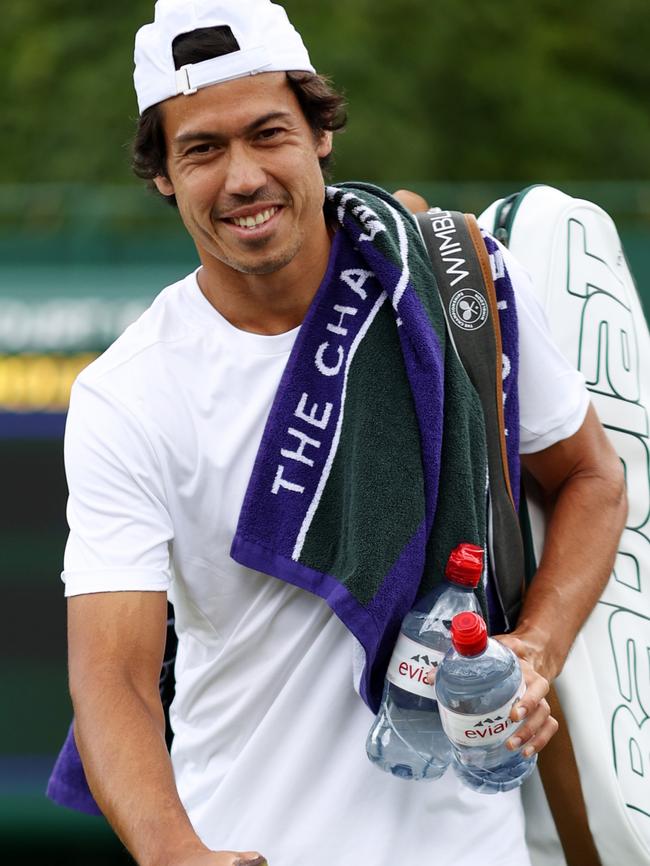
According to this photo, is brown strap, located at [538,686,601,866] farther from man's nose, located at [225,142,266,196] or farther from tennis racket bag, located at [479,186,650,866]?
man's nose, located at [225,142,266,196]

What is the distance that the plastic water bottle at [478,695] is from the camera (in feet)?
8.63

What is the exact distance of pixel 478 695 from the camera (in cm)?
271

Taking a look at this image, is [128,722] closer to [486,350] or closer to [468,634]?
[468,634]

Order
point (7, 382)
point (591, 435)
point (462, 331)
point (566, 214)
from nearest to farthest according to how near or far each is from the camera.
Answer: point (462, 331), point (591, 435), point (566, 214), point (7, 382)

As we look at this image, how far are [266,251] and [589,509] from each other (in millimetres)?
788

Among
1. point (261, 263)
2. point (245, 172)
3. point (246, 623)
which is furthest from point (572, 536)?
point (245, 172)

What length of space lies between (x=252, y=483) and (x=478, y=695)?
53 centimetres

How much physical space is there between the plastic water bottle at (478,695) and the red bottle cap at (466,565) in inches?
3.8

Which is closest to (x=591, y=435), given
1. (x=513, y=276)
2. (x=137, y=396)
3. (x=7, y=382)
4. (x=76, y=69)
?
(x=513, y=276)

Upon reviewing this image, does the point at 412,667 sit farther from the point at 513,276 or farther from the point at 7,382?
the point at 7,382

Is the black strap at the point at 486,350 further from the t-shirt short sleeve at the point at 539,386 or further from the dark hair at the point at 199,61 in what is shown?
the dark hair at the point at 199,61

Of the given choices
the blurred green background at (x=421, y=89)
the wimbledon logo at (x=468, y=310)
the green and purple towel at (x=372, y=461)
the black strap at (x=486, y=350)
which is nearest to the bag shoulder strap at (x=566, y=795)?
the black strap at (x=486, y=350)

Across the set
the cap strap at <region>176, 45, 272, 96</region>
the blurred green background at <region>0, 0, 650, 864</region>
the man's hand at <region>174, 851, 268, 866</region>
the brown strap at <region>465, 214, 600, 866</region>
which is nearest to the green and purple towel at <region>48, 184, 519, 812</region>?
the brown strap at <region>465, 214, 600, 866</region>

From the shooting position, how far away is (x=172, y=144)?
2.99 meters
